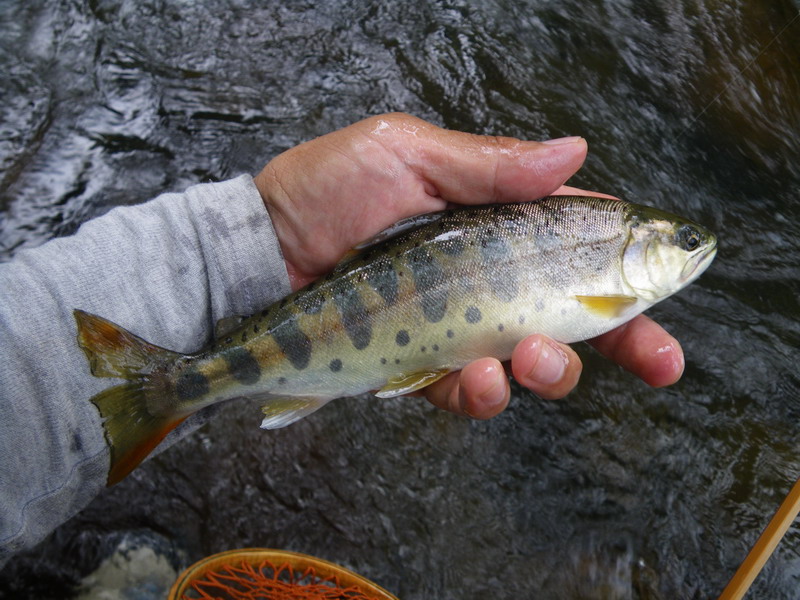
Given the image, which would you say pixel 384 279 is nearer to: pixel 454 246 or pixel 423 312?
pixel 423 312

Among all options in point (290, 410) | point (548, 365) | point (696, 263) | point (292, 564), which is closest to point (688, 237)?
point (696, 263)

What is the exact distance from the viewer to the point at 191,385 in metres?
2.72

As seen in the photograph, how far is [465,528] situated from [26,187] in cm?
396

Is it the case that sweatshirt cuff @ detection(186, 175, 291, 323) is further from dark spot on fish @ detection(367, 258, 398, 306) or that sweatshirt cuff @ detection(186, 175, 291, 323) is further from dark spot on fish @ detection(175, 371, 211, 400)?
dark spot on fish @ detection(367, 258, 398, 306)

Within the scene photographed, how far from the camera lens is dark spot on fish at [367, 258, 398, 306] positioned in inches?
108

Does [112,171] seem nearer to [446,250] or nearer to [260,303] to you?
[260,303]

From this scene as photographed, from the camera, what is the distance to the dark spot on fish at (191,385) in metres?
2.71

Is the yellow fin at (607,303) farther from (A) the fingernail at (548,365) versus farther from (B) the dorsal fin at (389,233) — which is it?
(B) the dorsal fin at (389,233)

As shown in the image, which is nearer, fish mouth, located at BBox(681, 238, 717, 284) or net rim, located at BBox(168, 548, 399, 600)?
fish mouth, located at BBox(681, 238, 717, 284)

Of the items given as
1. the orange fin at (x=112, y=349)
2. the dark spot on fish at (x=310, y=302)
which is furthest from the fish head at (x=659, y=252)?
the orange fin at (x=112, y=349)

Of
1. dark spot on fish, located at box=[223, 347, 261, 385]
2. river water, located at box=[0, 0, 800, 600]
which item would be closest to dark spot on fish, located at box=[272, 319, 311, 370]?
dark spot on fish, located at box=[223, 347, 261, 385]

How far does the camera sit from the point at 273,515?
3994 millimetres

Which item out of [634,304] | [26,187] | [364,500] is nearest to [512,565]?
[364,500]

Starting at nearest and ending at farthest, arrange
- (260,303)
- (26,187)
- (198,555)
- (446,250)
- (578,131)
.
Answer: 1. (446,250)
2. (260,303)
3. (198,555)
4. (26,187)
5. (578,131)
